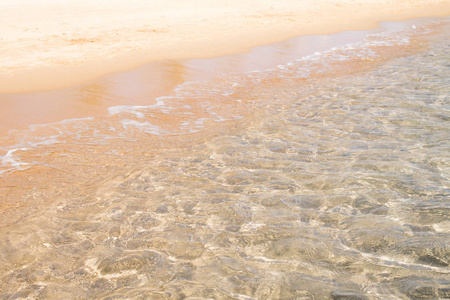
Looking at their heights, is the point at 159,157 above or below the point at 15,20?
below

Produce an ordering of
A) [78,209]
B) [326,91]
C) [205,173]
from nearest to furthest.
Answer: [78,209], [205,173], [326,91]

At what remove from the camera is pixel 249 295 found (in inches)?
107

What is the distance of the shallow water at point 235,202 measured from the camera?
9.45 feet

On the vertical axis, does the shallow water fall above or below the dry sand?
below

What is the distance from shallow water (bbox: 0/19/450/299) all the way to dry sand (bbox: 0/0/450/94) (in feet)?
9.17

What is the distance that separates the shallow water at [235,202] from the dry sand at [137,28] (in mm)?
2795

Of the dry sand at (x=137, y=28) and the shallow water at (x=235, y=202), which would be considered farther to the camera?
the dry sand at (x=137, y=28)

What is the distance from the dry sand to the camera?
8.57 meters

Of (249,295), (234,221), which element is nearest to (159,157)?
(234,221)

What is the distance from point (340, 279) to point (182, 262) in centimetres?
111

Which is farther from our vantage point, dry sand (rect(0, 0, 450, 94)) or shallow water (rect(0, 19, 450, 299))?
dry sand (rect(0, 0, 450, 94))

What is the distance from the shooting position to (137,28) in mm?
11883

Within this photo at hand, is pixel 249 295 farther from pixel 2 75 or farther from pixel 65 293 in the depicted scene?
pixel 2 75

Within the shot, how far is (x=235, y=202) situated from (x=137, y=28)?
923 centimetres
